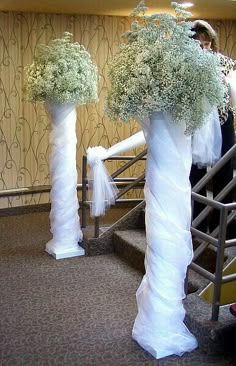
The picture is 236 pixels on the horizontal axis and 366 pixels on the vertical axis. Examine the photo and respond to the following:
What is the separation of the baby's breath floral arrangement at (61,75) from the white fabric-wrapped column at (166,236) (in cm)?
166

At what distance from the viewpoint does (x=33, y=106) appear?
5.79 m

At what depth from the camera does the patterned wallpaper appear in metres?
5.59

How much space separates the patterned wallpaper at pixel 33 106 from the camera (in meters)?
5.59

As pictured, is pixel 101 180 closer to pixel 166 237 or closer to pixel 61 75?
pixel 61 75

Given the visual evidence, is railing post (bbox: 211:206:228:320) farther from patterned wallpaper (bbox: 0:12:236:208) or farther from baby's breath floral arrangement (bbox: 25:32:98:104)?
patterned wallpaper (bbox: 0:12:236:208)

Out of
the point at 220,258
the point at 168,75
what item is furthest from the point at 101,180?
the point at 168,75

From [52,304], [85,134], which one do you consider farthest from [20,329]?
[85,134]

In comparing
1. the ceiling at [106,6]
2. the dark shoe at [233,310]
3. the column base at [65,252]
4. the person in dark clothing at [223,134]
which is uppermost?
the ceiling at [106,6]

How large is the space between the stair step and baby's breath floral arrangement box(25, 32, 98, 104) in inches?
52.3

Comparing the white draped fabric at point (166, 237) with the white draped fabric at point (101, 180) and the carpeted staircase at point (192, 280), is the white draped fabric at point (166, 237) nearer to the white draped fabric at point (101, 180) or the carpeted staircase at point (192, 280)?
the carpeted staircase at point (192, 280)

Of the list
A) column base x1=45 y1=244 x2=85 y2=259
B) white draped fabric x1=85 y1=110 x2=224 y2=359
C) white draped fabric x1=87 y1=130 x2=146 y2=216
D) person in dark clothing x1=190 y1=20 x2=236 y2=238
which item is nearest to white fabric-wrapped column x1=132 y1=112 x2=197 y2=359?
white draped fabric x1=85 y1=110 x2=224 y2=359

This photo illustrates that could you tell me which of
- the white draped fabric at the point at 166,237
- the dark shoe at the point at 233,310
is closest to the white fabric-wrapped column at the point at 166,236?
the white draped fabric at the point at 166,237

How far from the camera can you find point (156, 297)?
2.76m

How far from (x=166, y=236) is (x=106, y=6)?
129 inches
